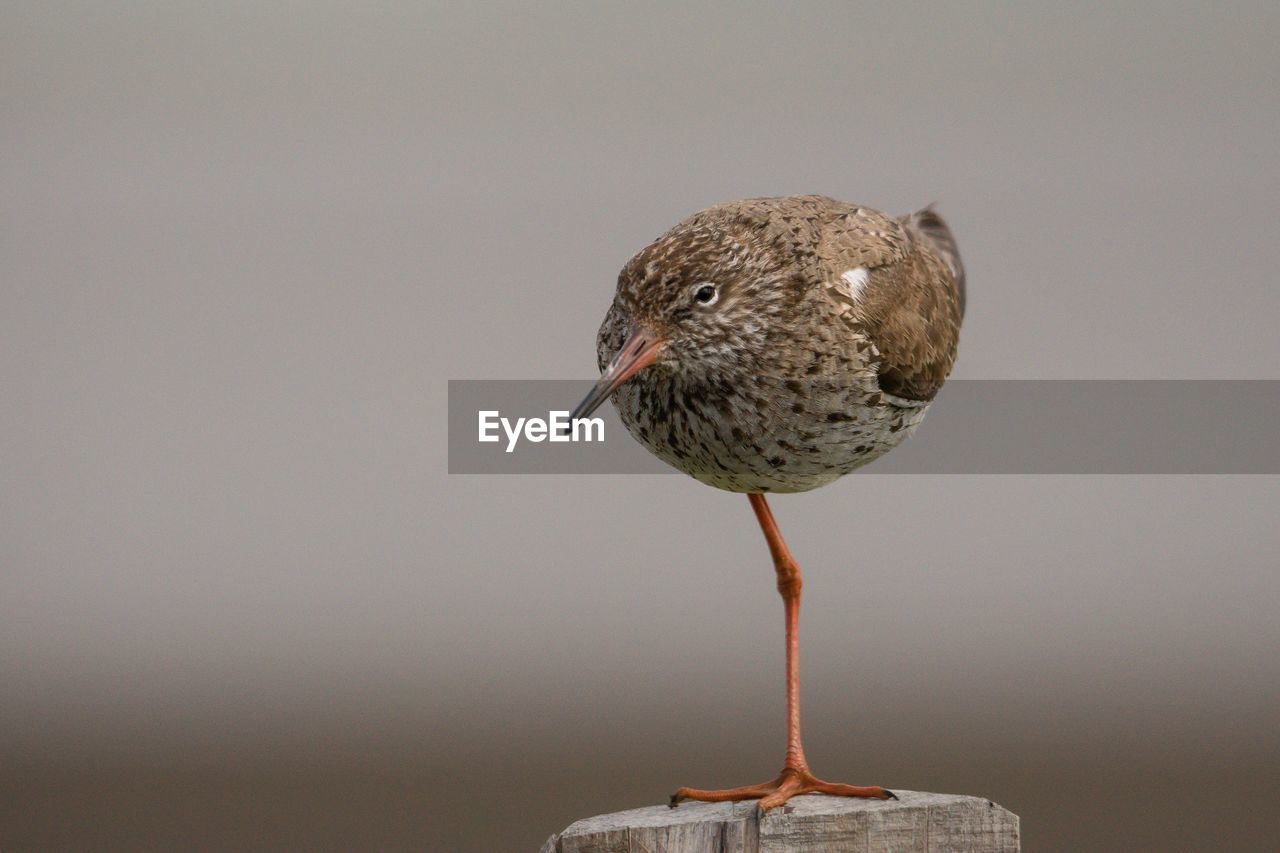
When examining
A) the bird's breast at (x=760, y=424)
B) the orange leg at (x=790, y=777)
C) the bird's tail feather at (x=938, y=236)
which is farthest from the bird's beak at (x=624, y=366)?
the bird's tail feather at (x=938, y=236)

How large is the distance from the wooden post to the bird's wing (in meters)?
1.36

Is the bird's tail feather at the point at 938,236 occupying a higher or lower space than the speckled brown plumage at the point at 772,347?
higher

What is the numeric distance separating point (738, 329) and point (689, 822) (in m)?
1.56

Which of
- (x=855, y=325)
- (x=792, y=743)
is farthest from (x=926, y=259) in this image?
(x=792, y=743)

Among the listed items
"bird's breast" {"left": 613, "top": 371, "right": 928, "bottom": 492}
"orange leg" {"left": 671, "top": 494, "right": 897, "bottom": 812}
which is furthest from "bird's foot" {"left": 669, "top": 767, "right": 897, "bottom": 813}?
"bird's breast" {"left": 613, "top": 371, "right": 928, "bottom": 492}

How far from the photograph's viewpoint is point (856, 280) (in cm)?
500

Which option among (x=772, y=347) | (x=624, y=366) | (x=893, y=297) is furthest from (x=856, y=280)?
(x=624, y=366)

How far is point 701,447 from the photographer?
4.78 meters

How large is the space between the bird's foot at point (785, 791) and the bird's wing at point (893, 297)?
1.32 m

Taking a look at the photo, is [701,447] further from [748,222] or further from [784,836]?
[784,836]

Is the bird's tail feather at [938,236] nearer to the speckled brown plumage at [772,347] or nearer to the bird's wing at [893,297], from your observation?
the bird's wing at [893,297]

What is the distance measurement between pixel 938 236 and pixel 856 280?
1.23 meters

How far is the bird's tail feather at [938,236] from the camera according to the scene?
591 centimetres

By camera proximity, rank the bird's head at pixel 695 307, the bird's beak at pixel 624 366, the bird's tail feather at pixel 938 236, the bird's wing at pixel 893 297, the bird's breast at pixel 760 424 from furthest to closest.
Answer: the bird's tail feather at pixel 938 236, the bird's wing at pixel 893 297, the bird's breast at pixel 760 424, the bird's head at pixel 695 307, the bird's beak at pixel 624 366
